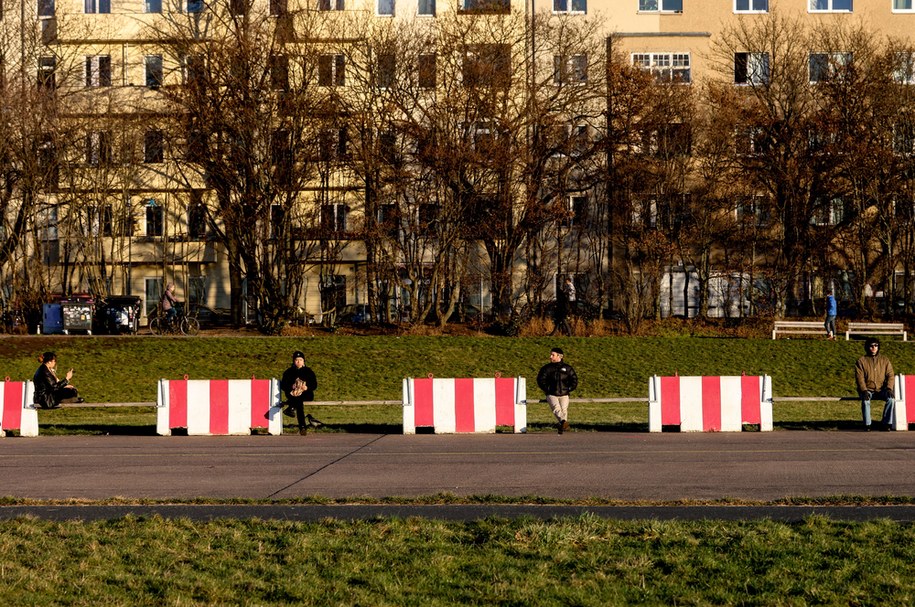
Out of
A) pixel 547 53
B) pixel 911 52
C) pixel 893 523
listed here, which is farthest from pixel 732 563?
pixel 911 52

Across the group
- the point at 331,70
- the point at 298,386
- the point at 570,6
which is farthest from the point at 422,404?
the point at 570,6

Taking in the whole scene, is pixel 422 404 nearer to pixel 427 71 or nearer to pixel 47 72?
pixel 427 71

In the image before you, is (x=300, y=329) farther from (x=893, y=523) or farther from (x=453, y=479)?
(x=893, y=523)

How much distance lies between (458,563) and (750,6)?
5545cm

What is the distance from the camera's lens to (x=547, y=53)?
173ft

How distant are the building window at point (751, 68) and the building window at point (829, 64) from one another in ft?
7.24

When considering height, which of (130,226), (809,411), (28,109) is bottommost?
(809,411)

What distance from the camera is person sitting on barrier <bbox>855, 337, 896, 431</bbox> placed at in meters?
23.4

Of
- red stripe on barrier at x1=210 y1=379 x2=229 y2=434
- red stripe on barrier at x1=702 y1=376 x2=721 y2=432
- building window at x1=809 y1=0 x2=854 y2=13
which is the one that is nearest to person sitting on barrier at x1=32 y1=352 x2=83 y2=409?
red stripe on barrier at x1=210 y1=379 x2=229 y2=434

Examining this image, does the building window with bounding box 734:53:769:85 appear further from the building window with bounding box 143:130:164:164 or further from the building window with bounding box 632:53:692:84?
the building window with bounding box 143:130:164:164

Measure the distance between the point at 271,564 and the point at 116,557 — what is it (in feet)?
4.21

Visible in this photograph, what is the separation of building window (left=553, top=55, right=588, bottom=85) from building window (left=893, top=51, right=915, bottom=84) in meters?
12.6

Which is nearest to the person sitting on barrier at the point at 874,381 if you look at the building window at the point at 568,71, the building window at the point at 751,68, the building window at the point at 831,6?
the building window at the point at 568,71

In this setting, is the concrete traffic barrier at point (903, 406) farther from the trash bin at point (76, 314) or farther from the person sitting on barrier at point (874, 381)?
the trash bin at point (76, 314)
